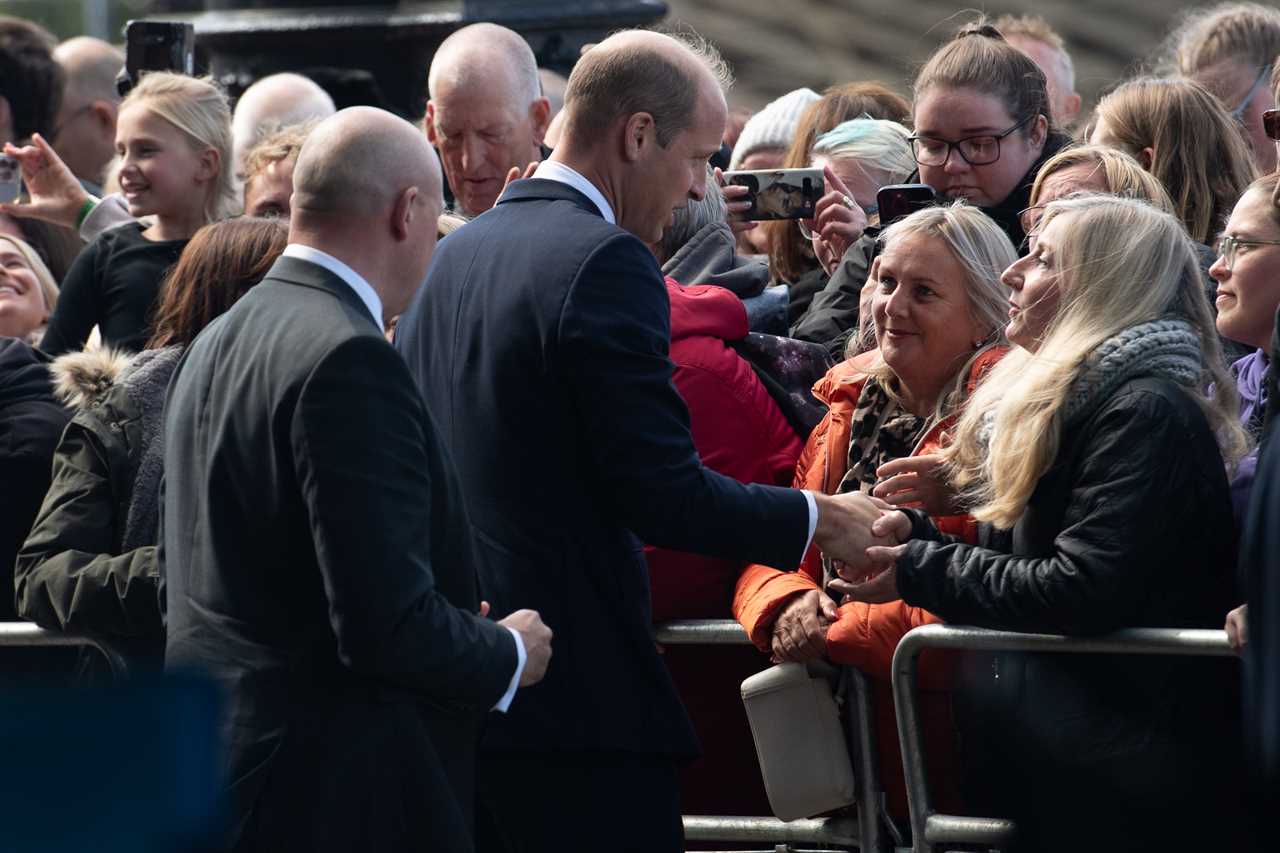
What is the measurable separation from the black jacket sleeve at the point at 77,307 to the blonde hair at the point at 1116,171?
289cm

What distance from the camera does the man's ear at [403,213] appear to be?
3682mm

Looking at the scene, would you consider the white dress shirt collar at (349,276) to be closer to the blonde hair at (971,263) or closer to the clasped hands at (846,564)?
the clasped hands at (846,564)

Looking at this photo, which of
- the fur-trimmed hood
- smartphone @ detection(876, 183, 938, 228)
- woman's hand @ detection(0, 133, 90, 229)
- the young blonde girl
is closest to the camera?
the fur-trimmed hood

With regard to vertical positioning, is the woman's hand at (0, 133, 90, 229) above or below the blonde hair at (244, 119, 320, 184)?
below

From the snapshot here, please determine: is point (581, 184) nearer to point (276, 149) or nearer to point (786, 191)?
point (786, 191)

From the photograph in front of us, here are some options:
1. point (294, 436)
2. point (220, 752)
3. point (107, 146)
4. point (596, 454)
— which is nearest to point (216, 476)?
point (294, 436)

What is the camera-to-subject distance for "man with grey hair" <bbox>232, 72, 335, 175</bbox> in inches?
295

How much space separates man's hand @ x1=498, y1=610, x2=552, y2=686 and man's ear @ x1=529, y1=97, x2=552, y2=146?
287cm

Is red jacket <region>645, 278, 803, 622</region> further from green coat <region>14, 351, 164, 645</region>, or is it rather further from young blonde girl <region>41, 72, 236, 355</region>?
young blonde girl <region>41, 72, 236, 355</region>

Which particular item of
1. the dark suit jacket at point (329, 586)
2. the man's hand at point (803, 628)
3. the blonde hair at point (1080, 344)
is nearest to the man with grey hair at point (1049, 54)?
the blonde hair at point (1080, 344)

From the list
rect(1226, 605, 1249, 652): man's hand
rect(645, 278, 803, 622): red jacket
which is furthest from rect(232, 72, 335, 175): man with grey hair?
rect(1226, 605, 1249, 652): man's hand

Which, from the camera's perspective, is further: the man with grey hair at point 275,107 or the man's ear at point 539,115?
the man with grey hair at point 275,107

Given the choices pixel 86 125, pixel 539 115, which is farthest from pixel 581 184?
pixel 86 125

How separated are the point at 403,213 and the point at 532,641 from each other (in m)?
0.83
